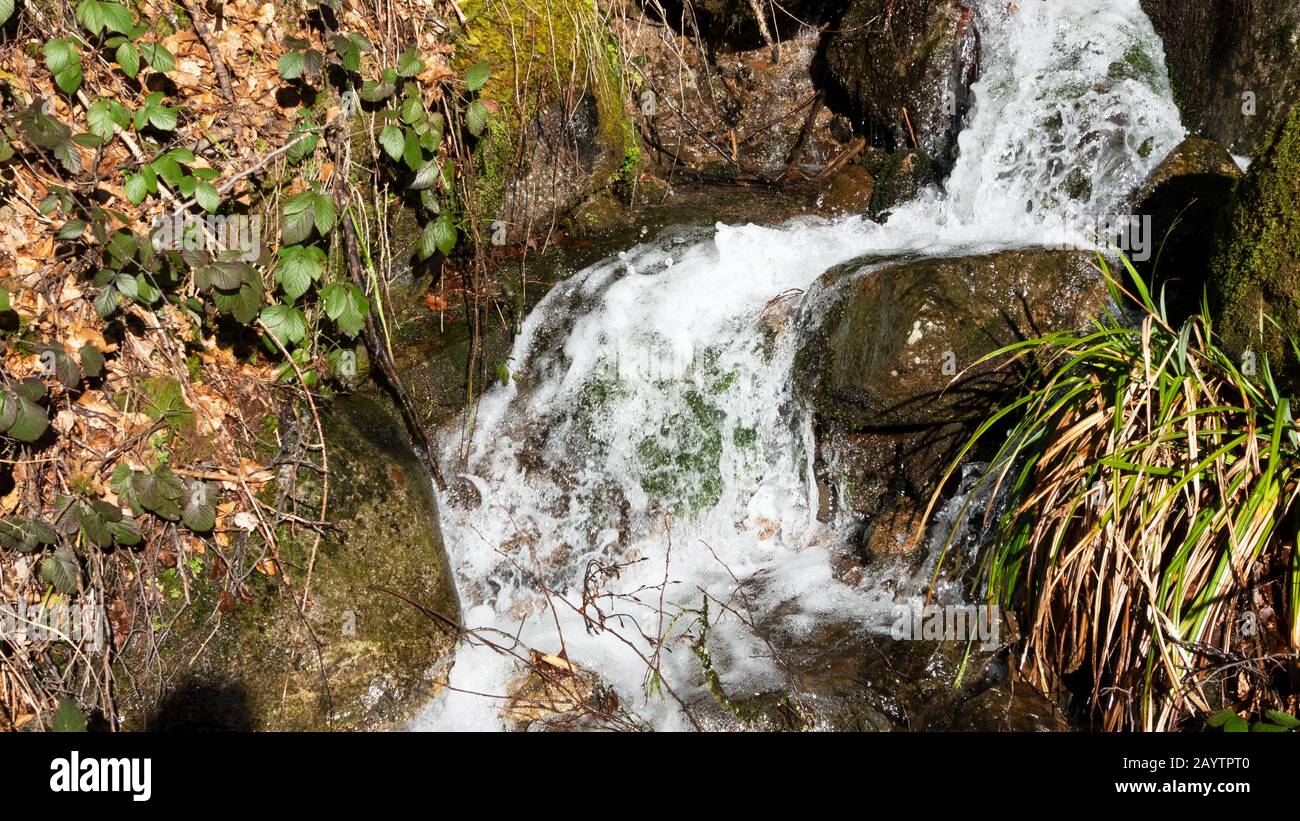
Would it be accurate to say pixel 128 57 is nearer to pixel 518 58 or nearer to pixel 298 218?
pixel 298 218

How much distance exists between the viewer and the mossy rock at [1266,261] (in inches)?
120

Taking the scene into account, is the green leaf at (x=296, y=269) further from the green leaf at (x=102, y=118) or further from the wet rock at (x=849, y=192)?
the wet rock at (x=849, y=192)

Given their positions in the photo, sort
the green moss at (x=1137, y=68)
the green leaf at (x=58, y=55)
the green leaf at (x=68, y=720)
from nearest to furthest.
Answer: the green leaf at (x=68, y=720), the green leaf at (x=58, y=55), the green moss at (x=1137, y=68)

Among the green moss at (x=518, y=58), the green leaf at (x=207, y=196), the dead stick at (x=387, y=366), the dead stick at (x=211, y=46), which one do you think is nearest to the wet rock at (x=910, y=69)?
the green moss at (x=518, y=58)

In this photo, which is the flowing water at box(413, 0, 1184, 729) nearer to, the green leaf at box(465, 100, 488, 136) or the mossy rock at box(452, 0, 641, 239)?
the mossy rock at box(452, 0, 641, 239)

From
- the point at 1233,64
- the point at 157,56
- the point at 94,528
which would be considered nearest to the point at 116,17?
the point at 157,56

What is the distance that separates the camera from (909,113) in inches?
234

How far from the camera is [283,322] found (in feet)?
11.8

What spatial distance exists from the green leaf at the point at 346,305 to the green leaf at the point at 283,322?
0.12 metres

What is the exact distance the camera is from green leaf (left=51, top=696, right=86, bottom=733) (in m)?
2.89

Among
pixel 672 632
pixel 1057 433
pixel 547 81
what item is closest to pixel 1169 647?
pixel 1057 433

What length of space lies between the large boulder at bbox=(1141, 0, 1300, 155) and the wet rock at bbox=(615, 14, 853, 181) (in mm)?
1994
